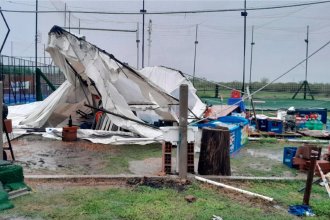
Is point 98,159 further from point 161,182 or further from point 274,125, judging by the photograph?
point 274,125

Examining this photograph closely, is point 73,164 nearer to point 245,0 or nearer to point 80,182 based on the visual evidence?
point 80,182

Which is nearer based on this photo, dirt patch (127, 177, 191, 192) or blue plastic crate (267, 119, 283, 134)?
dirt patch (127, 177, 191, 192)

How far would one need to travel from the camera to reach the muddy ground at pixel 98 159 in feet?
22.2

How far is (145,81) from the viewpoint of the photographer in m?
10.5

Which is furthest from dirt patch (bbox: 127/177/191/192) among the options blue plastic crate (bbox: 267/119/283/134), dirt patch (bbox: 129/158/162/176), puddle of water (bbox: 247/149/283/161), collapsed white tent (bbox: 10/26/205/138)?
blue plastic crate (bbox: 267/119/283/134)

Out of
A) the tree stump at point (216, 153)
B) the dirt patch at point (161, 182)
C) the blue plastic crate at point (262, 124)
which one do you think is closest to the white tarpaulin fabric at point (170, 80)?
the blue plastic crate at point (262, 124)

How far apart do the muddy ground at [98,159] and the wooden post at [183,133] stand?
28.0 inches

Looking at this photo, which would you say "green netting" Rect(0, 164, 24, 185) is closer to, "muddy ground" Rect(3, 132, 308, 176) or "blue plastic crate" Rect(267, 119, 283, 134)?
"muddy ground" Rect(3, 132, 308, 176)

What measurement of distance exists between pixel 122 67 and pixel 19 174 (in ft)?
18.5

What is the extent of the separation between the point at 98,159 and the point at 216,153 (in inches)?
103

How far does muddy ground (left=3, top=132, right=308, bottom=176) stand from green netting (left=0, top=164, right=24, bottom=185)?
1300 mm

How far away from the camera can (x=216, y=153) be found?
634 centimetres

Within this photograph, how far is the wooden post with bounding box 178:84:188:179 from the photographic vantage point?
593cm

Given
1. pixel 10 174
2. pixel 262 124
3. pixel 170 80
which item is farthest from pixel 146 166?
pixel 170 80
